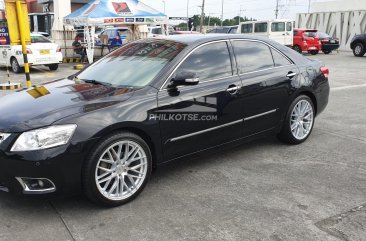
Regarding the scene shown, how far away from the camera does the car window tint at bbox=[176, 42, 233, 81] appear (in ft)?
13.9

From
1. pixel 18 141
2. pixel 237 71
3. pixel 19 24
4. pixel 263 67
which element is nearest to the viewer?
pixel 18 141

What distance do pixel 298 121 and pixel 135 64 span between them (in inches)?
96.5

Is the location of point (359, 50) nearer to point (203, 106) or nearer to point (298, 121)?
point (298, 121)

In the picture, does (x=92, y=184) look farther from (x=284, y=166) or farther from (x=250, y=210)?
(x=284, y=166)


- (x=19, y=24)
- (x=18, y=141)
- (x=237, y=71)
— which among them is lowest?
(x=18, y=141)

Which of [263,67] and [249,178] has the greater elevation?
[263,67]

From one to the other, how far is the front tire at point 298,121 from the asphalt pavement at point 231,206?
0.75 feet

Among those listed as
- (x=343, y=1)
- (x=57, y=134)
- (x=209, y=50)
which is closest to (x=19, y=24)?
(x=209, y=50)

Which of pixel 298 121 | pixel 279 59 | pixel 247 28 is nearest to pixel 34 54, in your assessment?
pixel 279 59

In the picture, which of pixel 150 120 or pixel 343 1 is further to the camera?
pixel 343 1

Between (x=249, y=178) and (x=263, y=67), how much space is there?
1442mm

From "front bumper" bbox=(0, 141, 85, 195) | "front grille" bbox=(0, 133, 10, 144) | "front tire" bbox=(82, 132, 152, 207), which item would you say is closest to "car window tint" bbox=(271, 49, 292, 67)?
"front tire" bbox=(82, 132, 152, 207)

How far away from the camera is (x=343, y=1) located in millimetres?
34469

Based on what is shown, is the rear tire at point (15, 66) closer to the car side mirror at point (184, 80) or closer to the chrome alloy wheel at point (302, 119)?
the chrome alloy wheel at point (302, 119)
